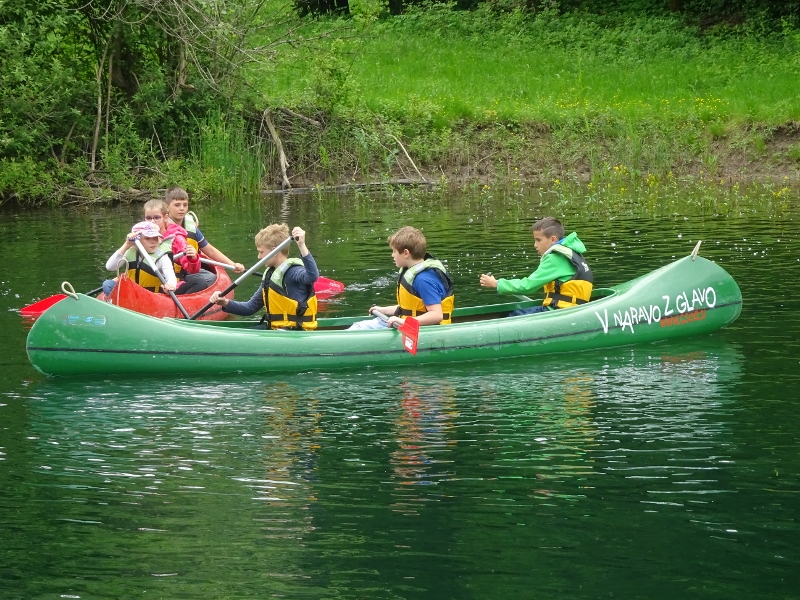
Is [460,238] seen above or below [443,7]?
below

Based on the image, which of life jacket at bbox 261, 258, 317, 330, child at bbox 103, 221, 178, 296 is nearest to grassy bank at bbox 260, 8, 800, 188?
child at bbox 103, 221, 178, 296

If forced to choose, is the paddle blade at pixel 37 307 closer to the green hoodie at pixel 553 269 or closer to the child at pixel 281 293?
the child at pixel 281 293

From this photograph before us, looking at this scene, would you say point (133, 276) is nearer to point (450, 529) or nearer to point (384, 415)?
point (384, 415)

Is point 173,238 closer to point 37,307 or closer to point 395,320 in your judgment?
point 37,307

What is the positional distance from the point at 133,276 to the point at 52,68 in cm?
954

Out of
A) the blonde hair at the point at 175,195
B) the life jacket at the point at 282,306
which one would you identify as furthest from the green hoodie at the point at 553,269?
the blonde hair at the point at 175,195

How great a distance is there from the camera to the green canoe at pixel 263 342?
8008 millimetres

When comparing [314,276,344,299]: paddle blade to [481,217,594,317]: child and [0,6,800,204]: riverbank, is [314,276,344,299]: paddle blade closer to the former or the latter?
[481,217,594,317]: child

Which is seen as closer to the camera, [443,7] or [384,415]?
[384,415]

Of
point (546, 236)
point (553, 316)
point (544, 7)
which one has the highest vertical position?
point (544, 7)

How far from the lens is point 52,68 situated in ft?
59.2

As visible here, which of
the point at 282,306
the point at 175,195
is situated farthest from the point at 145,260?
the point at 282,306

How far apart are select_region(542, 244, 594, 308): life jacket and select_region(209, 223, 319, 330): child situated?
5.60 ft

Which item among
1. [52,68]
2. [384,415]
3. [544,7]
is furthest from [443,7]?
[384,415]
